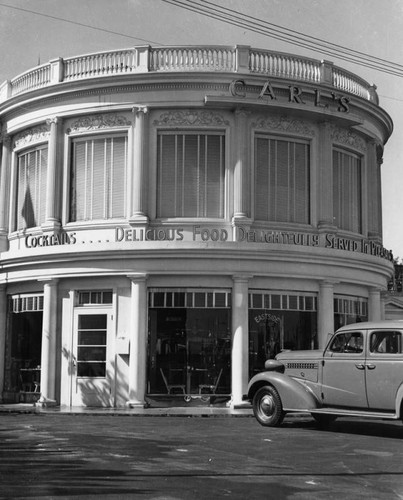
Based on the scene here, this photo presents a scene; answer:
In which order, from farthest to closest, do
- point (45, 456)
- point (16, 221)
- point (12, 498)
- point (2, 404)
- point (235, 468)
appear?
point (16, 221) < point (2, 404) < point (45, 456) < point (235, 468) < point (12, 498)

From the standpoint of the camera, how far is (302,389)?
55.0 feet

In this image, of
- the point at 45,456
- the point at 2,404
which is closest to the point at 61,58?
the point at 2,404

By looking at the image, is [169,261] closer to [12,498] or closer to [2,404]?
[2,404]

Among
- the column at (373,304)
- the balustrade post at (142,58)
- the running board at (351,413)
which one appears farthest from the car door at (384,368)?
the balustrade post at (142,58)

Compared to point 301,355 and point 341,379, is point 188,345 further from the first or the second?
point 341,379

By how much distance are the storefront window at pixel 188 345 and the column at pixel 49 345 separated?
2983 millimetres

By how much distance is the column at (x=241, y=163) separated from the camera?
76.0 ft

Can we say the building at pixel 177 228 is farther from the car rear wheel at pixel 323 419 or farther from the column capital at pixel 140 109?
the car rear wheel at pixel 323 419

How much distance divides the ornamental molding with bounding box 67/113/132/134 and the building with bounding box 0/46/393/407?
0.19ft

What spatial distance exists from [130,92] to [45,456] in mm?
13638

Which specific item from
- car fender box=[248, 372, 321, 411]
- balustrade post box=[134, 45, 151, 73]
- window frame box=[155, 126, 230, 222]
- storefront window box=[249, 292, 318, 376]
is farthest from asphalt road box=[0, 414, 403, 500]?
balustrade post box=[134, 45, 151, 73]

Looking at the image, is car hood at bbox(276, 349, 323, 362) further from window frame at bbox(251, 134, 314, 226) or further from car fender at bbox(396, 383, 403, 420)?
window frame at bbox(251, 134, 314, 226)

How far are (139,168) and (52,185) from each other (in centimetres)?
289

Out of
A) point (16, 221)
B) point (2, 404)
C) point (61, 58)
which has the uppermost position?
point (61, 58)
